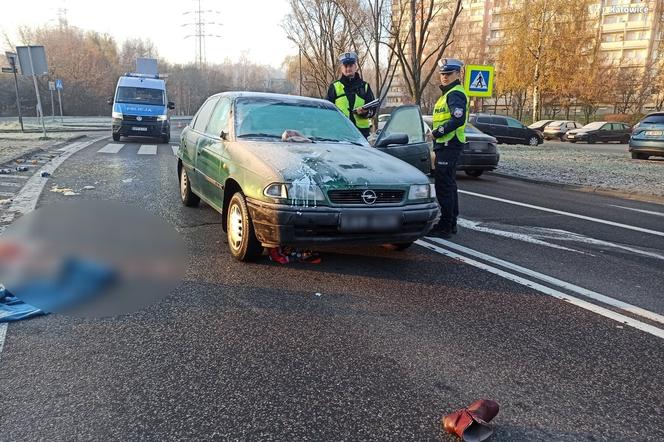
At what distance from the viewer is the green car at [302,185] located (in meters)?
4.05

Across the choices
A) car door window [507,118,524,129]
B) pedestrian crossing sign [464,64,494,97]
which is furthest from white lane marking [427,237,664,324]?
car door window [507,118,524,129]

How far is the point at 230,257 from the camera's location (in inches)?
187

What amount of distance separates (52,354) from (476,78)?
1254cm

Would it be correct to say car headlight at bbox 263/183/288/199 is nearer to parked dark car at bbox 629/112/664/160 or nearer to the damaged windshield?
the damaged windshield

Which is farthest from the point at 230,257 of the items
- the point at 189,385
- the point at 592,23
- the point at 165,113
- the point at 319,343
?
the point at 592,23

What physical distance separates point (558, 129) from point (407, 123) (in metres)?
33.3

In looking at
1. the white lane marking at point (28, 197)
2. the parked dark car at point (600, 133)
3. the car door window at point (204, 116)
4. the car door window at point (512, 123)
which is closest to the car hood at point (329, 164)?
the car door window at point (204, 116)

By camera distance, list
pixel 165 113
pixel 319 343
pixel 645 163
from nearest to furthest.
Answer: pixel 319 343
pixel 645 163
pixel 165 113

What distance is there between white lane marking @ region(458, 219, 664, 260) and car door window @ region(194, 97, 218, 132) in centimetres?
361

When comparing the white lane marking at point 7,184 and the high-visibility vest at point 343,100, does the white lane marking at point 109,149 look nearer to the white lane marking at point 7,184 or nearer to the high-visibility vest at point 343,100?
the white lane marking at point 7,184

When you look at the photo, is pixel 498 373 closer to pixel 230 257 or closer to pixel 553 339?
pixel 553 339

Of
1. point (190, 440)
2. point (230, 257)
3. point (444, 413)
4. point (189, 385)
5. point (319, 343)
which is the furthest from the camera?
point (230, 257)

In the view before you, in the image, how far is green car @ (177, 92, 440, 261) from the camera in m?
4.05

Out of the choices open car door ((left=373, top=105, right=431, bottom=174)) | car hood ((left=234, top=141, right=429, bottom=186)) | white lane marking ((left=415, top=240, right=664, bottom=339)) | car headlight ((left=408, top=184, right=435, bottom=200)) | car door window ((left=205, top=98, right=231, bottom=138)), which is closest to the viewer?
white lane marking ((left=415, top=240, right=664, bottom=339))
